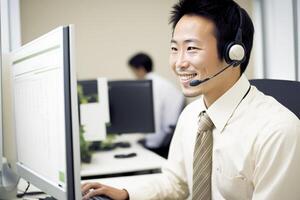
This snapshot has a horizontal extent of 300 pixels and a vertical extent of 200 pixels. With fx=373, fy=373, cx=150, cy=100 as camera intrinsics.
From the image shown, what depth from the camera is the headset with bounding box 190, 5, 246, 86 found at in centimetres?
98

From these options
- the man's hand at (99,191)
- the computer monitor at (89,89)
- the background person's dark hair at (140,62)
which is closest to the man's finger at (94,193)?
the man's hand at (99,191)

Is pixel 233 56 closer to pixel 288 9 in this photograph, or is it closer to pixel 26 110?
pixel 26 110

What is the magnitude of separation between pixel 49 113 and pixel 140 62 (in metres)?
2.66

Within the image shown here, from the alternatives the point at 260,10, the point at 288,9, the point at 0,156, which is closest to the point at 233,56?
the point at 0,156

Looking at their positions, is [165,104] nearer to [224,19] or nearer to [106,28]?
[106,28]

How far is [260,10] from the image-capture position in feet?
6.47

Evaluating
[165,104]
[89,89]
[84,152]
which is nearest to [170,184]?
[84,152]

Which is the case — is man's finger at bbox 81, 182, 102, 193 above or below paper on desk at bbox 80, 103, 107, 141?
below

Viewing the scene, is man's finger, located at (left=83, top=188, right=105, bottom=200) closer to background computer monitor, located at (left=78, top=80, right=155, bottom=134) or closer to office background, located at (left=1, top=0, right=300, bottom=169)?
background computer monitor, located at (left=78, top=80, right=155, bottom=134)

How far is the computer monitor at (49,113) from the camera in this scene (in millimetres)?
765

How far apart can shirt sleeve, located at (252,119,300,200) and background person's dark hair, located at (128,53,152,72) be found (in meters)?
2.66

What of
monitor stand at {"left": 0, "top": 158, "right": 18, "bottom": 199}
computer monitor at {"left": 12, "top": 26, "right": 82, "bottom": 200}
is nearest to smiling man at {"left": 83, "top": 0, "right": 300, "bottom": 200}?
computer monitor at {"left": 12, "top": 26, "right": 82, "bottom": 200}

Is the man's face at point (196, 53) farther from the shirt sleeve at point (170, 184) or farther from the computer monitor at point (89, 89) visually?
the computer monitor at point (89, 89)

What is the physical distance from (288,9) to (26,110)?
4.09ft
